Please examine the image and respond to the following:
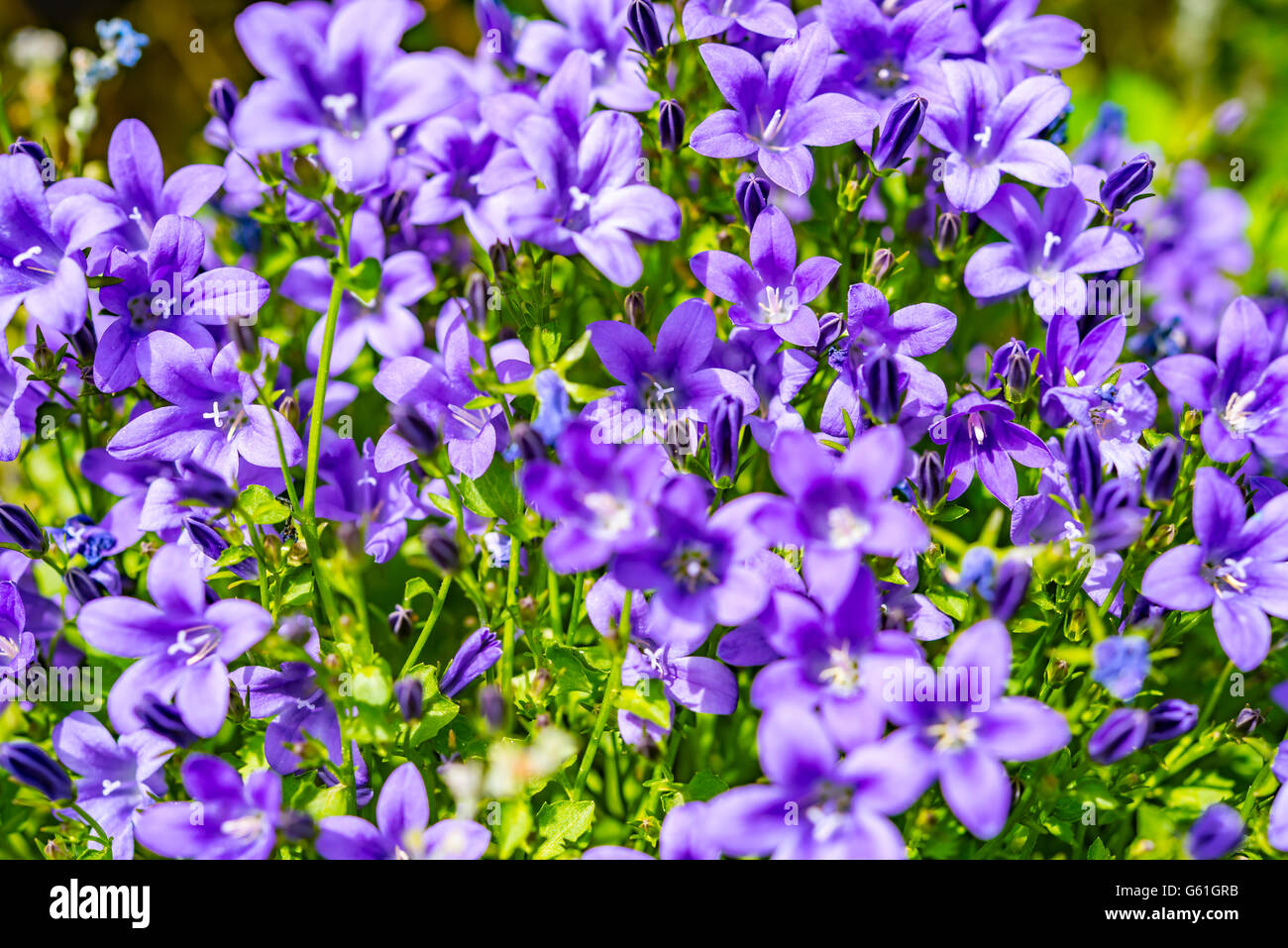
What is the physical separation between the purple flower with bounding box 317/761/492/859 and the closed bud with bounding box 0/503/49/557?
686 millimetres

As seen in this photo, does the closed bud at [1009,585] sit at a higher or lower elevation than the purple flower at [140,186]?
lower

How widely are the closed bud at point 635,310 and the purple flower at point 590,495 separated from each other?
1.35 ft

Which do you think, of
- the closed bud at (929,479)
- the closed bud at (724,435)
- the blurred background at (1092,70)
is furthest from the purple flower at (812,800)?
the blurred background at (1092,70)

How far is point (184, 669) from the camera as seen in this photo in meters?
1.37

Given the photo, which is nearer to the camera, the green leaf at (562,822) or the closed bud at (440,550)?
the closed bud at (440,550)

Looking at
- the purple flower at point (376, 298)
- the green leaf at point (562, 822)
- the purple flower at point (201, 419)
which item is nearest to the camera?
the green leaf at point (562, 822)

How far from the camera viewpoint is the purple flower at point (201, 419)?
1.56 meters

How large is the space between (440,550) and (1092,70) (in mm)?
3876

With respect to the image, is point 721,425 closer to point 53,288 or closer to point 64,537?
point 53,288

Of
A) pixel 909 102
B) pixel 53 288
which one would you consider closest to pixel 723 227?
pixel 909 102

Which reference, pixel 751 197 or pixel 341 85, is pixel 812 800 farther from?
pixel 341 85

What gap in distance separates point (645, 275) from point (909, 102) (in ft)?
2.13

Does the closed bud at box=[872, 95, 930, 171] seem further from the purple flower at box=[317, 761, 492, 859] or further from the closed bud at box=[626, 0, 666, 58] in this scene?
the purple flower at box=[317, 761, 492, 859]

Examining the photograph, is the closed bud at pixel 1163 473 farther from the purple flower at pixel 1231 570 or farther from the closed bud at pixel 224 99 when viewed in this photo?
the closed bud at pixel 224 99
